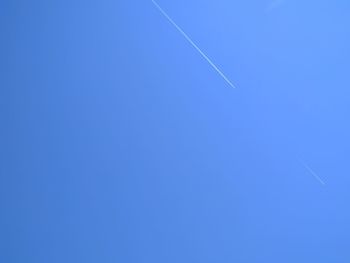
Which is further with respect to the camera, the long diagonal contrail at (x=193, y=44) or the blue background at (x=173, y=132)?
the long diagonal contrail at (x=193, y=44)

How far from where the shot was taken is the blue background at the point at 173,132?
1142 mm

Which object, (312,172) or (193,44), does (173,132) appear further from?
(312,172)

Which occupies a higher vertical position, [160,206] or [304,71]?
[304,71]

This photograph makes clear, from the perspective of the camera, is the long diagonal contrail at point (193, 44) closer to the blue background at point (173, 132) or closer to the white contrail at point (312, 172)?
the blue background at point (173, 132)

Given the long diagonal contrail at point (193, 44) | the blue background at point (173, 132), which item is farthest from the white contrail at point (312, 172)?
the long diagonal contrail at point (193, 44)

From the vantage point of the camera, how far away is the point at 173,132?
1.27 meters

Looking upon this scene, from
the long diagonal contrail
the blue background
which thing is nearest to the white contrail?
the blue background

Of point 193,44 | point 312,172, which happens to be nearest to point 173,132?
point 193,44

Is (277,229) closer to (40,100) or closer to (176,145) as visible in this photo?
(176,145)

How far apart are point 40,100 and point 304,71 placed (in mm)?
1103

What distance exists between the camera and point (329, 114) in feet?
4.58

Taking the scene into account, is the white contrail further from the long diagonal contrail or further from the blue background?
the long diagonal contrail

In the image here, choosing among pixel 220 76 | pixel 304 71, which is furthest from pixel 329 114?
pixel 220 76

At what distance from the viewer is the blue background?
114 centimetres
